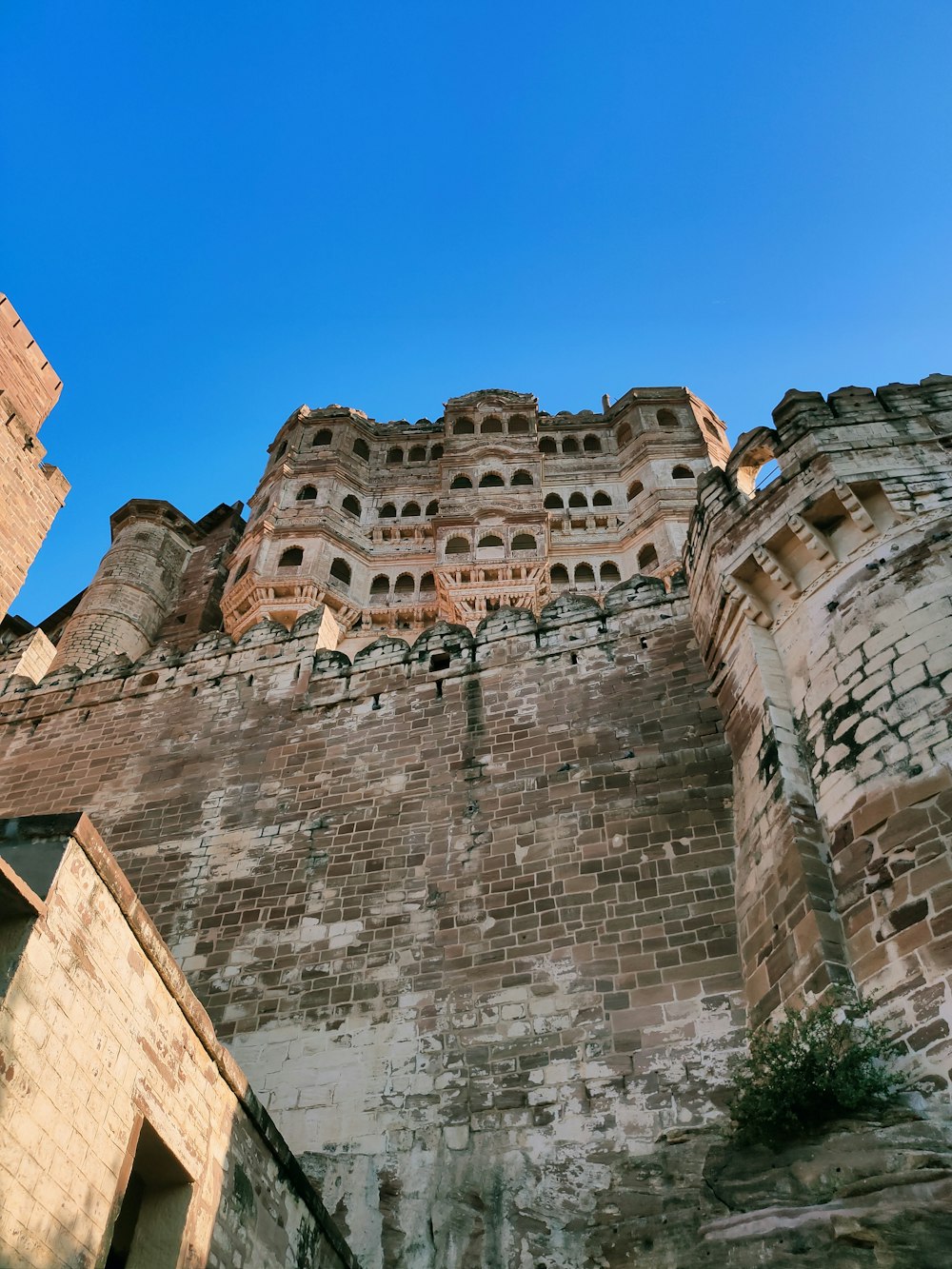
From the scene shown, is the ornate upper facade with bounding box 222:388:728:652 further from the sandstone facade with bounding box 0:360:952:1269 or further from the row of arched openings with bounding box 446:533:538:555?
the sandstone facade with bounding box 0:360:952:1269

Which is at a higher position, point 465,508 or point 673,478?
point 673,478

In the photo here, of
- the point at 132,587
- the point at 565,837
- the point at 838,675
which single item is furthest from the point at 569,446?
the point at 838,675

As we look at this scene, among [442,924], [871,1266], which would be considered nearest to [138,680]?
[442,924]

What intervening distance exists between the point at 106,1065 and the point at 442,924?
471 centimetres

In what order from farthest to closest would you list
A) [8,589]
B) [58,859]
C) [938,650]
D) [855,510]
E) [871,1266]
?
[8,589]
[855,510]
[938,650]
[871,1266]
[58,859]

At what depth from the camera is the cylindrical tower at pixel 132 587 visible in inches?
1089

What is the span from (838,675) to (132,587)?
2532 cm

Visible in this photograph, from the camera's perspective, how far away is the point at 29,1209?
3.78 meters

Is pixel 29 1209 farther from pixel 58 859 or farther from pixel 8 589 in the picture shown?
pixel 8 589

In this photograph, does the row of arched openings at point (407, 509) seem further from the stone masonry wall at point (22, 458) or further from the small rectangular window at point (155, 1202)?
the small rectangular window at point (155, 1202)

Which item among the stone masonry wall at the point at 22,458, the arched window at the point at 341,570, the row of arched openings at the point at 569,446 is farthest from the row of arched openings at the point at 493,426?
the stone masonry wall at the point at 22,458

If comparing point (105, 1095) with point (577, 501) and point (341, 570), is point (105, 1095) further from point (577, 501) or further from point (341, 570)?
point (577, 501)

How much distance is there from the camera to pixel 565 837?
9250 mm

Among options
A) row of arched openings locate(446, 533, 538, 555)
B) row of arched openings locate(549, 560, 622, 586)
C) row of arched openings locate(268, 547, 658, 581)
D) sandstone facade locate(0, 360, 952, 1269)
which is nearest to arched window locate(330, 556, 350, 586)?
row of arched openings locate(268, 547, 658, 581)
